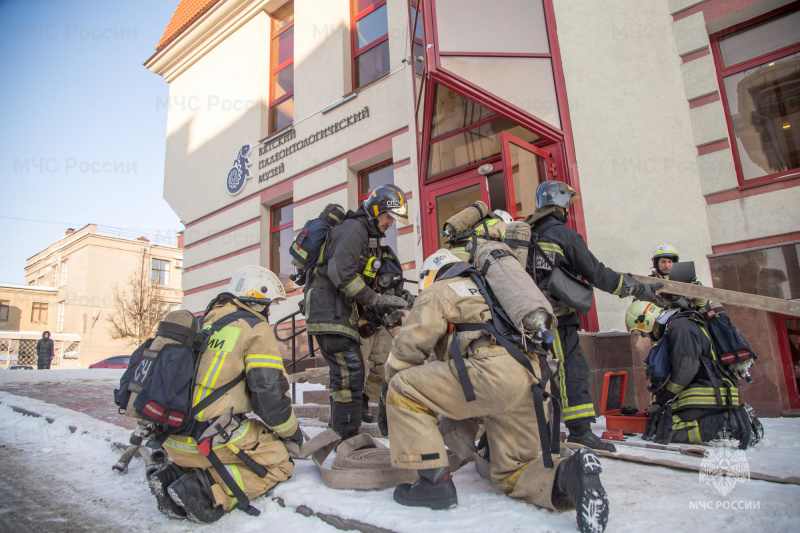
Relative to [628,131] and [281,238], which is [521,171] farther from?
[281,238]

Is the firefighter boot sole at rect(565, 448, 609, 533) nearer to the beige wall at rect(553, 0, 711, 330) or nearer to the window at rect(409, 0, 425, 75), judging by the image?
the beige wall at rect(553, 0, 711, 330)

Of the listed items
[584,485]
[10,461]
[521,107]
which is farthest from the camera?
[521,107]

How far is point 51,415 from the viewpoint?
5.11 meters

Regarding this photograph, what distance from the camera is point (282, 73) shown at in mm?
11289

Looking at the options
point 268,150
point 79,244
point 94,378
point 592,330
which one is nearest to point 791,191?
point 592,330

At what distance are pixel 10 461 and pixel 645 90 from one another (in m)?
7.76

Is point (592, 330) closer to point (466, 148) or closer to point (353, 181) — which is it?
point (466, 148)

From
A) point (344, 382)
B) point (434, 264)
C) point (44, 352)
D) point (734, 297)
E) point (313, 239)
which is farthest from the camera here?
point (44, 352)

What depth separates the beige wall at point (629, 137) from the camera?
5.66 metres

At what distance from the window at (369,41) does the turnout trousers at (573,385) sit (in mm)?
6886

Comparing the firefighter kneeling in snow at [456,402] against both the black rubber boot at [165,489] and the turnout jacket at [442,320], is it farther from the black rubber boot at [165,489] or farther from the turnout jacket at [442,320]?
the black rubber boot at [165,489]

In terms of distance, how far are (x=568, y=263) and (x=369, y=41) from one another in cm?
742

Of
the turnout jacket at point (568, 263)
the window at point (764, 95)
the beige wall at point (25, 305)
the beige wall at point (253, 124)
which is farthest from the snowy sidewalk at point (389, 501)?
the beige wall at point (25, 305)

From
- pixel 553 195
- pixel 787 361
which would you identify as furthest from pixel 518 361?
pixel 787 361
